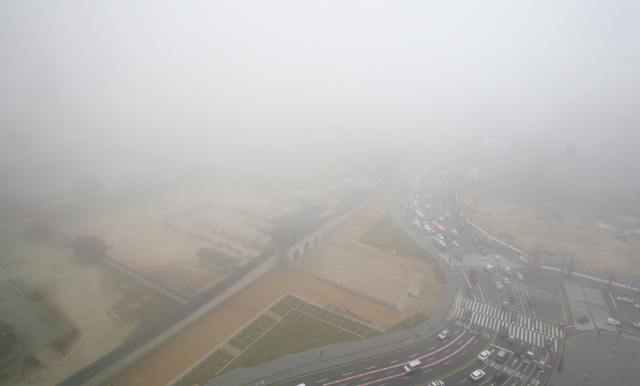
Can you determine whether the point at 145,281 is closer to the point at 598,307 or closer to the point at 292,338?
the point at 292,338

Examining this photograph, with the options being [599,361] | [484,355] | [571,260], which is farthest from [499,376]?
[571,260]

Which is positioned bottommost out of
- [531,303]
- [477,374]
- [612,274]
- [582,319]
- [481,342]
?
[481,342]

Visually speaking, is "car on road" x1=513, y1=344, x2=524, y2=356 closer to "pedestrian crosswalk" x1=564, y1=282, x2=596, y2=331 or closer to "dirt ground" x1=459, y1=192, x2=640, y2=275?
"pedestrian crosswalk" x1=564, y1=282, x2=596, y2=331

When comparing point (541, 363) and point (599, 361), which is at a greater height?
point (599, 361)

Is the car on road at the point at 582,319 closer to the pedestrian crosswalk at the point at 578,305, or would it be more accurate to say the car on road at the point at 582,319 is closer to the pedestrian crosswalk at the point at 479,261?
the pedestrian crosswalk at the point at 578,305

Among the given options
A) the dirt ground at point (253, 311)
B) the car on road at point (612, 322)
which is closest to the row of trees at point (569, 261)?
the car on road at point (612, 322)

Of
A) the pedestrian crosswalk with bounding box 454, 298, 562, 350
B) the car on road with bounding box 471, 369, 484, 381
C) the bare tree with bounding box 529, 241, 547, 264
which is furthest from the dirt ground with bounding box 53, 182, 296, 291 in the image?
the bare tree with bounding box 529, 241, 547, 264

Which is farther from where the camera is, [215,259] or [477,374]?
[215,259]
